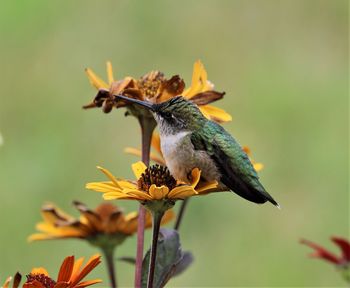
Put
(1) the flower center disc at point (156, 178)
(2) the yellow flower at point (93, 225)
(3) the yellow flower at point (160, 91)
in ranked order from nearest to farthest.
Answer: (1) the flower center disc at point (156, 178) < (3) the yellow flower at point (160, 91) < (2) the yellow flower at point (93, 225)

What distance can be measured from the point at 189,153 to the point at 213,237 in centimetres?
208

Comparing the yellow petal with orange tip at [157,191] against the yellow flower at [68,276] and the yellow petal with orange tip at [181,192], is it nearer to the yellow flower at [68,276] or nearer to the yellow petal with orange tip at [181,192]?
the yellow petal with orange tip at [181,192]

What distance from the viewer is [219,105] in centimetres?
416

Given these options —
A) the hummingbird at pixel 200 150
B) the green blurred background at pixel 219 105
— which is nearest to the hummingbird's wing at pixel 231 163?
the hummingbird at pixel 200 150

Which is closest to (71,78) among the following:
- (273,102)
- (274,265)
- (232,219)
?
(273,102)

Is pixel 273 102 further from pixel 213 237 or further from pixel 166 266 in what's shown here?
pixel 166 266

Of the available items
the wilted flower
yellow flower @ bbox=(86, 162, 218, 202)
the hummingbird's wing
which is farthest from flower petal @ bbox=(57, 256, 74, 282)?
the wilted flower

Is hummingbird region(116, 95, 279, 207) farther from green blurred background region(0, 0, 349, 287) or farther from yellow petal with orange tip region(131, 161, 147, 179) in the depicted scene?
green blurred background region(0, 0, 349, 287)

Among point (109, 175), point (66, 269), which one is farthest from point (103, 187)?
point (66, 269)

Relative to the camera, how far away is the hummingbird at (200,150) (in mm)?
1395

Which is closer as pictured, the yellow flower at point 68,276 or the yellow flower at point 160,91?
the yellow flower at point 68,276

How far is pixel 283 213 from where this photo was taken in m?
3.65

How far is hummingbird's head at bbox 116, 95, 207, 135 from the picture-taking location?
144cm

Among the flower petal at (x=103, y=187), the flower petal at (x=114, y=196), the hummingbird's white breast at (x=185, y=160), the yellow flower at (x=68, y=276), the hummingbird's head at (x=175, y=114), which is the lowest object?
the yellow flower at (x=68, y=276)
